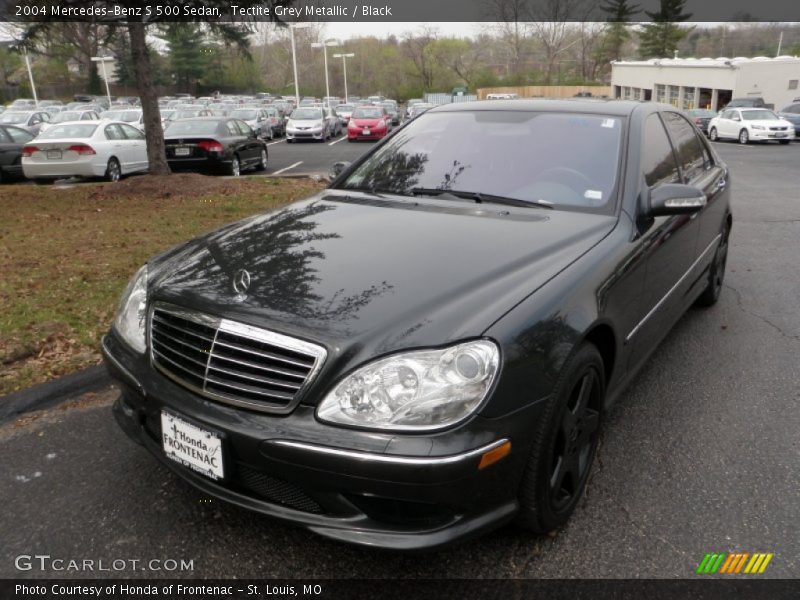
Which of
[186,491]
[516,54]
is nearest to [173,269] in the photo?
[186,491]

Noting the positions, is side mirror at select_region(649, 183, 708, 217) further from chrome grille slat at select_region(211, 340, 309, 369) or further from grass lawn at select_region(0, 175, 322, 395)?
grass lawn at select_region(0, 175, 322, 395)

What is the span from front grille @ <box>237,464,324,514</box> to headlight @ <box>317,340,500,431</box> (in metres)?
0.31

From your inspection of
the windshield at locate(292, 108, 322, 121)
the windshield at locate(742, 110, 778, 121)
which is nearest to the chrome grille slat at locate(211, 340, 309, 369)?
the windshield at locate(292, 108, 322, 121)

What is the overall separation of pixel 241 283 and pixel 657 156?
252cm

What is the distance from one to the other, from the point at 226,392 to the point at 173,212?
7414 mm

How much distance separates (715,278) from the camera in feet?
17.3

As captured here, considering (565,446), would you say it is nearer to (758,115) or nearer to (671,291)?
(671,291)

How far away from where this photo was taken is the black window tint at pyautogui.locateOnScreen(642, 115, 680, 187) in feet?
11.5

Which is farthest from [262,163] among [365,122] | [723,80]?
[723,80]

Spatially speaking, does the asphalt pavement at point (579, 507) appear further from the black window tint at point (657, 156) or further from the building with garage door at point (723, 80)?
the building with garage door at point (723, 80)

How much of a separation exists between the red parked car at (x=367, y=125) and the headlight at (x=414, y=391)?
2677 centimetres

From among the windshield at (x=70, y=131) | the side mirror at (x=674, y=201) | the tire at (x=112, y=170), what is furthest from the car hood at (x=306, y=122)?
the side mirror at (x=674, y=201)

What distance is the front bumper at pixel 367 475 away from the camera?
1.98 meters

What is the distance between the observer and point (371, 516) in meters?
2.11
